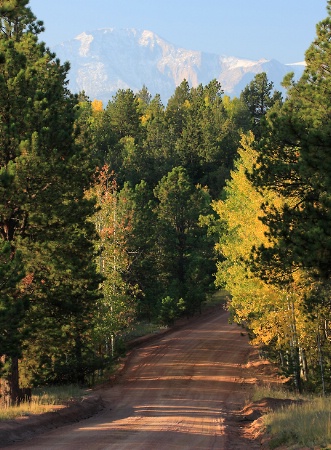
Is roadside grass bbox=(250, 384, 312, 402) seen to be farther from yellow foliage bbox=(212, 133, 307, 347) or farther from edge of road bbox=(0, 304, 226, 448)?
edge of road bbox=(0, 304, 226, 448)

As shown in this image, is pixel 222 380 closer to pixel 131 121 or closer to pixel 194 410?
pixel 194 410

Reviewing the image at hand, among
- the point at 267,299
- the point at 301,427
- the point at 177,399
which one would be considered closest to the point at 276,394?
the point at 267,299

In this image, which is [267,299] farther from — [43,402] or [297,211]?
[43,402]

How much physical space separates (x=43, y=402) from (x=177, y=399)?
758cm

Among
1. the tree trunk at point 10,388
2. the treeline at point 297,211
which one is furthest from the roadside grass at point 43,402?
the treeline at point 297,211

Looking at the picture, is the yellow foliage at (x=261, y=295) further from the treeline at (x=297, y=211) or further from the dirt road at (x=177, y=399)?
the dirt road at (x=177, y=399)

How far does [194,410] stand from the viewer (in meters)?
26.3

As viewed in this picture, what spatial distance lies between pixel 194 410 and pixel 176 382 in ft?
28.0

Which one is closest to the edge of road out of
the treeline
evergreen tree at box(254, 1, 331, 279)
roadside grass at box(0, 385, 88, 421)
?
roadside grass at box(0, 385, 88, 421)

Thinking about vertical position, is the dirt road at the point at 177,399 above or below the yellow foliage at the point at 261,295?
below

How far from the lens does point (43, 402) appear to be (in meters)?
24.2

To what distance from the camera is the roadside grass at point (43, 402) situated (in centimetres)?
2038

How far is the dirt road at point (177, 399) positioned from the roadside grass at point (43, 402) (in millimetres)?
1220

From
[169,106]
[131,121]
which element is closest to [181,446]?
[131,121]
